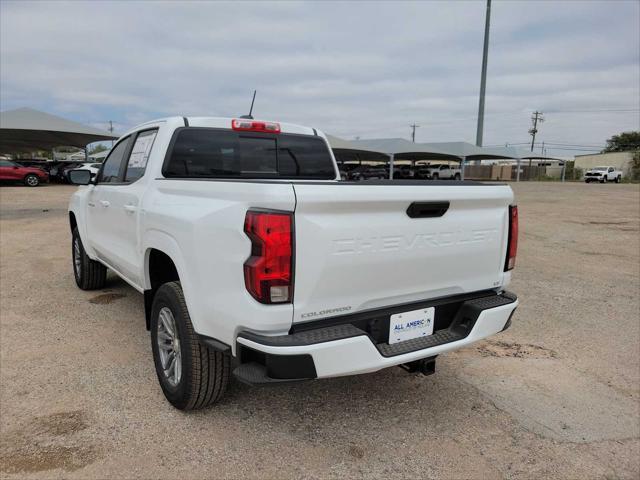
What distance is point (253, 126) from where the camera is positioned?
4020 mm

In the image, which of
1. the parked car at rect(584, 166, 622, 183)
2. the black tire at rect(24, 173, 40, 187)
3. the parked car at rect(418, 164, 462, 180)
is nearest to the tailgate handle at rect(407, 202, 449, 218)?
the black tire at rect(24, 173, 40, 187)

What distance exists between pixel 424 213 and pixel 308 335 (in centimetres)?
94

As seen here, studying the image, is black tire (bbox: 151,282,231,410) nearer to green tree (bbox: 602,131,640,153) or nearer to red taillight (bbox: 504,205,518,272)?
red taillight (bbox: 504,205,518,272)

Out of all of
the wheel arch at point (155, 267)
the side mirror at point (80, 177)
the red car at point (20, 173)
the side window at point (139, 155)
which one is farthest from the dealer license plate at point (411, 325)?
the red car at point (20, 173)

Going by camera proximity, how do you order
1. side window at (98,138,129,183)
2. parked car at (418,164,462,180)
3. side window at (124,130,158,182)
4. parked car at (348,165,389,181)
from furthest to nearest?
parked car at (418,164,462,180) < parked car at (348,165,389,181) < side window at (98,138,129,183) < side window at (124,130,158,182)

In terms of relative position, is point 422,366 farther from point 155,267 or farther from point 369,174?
point 369,174

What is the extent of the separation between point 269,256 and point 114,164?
3089mm

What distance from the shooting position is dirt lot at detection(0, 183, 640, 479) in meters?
2.57

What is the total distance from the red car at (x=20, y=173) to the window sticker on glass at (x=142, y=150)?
25.5 meters

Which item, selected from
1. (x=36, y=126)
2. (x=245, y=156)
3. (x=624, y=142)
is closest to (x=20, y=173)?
(x=36, y=126)

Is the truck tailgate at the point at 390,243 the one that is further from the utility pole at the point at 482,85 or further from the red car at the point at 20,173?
the utility pole at the point at 482,85

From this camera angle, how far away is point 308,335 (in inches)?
89.0

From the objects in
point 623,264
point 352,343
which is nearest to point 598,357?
point 352,343

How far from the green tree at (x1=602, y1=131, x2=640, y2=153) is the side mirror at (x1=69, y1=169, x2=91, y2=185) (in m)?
90.9
